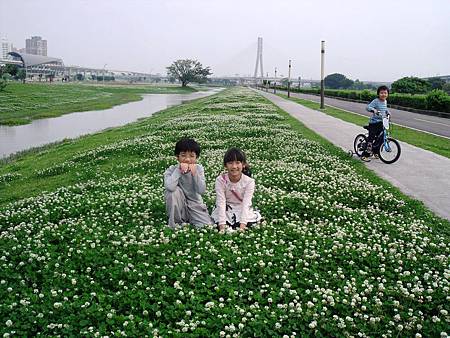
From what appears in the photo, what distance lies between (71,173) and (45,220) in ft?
19.3

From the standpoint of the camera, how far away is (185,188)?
7734mm

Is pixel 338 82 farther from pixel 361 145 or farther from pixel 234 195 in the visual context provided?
pixel 234 195

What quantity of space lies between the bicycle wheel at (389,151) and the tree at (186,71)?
151860 millimetres

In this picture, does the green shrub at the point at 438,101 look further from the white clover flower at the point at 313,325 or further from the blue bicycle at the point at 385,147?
Result: the white clover flower at the point at 313,325

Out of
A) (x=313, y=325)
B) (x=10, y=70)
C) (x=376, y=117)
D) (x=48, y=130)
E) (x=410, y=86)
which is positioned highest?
(x=10, y=70)

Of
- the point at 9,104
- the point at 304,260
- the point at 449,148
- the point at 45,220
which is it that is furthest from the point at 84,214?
the point at 9,104

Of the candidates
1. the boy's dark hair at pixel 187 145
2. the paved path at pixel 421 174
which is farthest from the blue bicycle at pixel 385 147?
the boy's dark hair at pixel 187 145

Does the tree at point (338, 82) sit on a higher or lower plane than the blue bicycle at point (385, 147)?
higher

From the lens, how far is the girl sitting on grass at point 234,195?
743 cm

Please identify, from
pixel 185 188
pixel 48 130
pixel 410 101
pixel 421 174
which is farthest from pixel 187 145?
pixel 410 101

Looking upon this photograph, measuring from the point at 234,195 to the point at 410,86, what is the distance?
60.0 metres

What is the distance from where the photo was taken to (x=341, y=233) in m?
7.35

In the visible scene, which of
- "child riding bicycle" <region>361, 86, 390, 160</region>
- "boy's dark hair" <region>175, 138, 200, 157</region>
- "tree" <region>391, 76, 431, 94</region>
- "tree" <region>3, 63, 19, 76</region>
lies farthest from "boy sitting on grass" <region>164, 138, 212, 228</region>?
"tree" <region>3, 63, 19, 76</region>

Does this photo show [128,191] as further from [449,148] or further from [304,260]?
[449,148]
